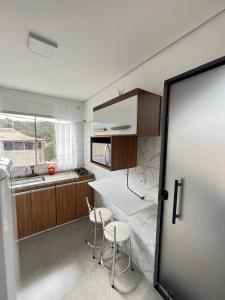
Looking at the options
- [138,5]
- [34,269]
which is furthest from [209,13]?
[34,269]

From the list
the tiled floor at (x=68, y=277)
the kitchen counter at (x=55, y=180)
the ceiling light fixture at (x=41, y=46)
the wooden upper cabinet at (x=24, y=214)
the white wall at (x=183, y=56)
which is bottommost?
the tiled floor at (x=68, y=277)

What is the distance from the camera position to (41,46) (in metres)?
1.23

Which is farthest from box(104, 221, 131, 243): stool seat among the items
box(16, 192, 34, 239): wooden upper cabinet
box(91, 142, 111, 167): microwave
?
box(16, 192, 34, 239): wooden upper cabinet

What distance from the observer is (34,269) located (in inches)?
66.6

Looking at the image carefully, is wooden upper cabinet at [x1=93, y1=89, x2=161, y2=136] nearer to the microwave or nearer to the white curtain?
the microwave

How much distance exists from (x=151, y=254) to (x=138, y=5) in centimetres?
213

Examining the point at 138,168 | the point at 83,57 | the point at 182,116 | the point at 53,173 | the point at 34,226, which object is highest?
the point at 83,57

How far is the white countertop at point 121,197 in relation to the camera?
1369 millimetres

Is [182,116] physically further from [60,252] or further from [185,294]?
[60,252]

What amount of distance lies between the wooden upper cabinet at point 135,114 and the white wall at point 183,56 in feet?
0.71

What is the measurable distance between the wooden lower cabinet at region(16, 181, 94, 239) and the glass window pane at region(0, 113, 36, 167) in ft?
2.47

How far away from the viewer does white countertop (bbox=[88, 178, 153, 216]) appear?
4.49 ft

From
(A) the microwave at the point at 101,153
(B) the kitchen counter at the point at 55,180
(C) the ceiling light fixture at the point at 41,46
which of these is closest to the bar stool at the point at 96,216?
(A) the microwave at the point at 101,153

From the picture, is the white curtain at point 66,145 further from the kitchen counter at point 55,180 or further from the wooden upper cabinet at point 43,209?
the wooden upper cabinet at point 43,209
